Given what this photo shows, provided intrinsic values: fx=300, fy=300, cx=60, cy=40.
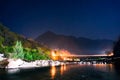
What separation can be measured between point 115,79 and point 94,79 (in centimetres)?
646

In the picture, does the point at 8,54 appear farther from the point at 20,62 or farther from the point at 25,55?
the point at 25,55

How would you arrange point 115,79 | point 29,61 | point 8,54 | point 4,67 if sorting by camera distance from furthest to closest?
point 29,61 < point 8,54 < point 4,67 < point 115,79

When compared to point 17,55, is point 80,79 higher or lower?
lower

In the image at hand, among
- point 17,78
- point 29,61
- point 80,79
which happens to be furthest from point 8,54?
point 80,79

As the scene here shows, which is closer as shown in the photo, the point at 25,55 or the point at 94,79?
the point at 94,79

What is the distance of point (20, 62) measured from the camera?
554ft

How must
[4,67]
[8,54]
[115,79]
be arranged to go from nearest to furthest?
1. [115,79]
2. [4,67]
3. [8,54]

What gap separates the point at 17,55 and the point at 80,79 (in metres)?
87.4

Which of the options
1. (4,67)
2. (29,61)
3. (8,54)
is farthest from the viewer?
(29,61)

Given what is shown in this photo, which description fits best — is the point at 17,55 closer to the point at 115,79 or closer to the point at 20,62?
the point at 20,62

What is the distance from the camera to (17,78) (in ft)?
320

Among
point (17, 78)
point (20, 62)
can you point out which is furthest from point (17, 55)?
point (17, 78)

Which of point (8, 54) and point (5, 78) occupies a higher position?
point (8, 54)

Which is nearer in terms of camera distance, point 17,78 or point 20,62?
point 17,78
